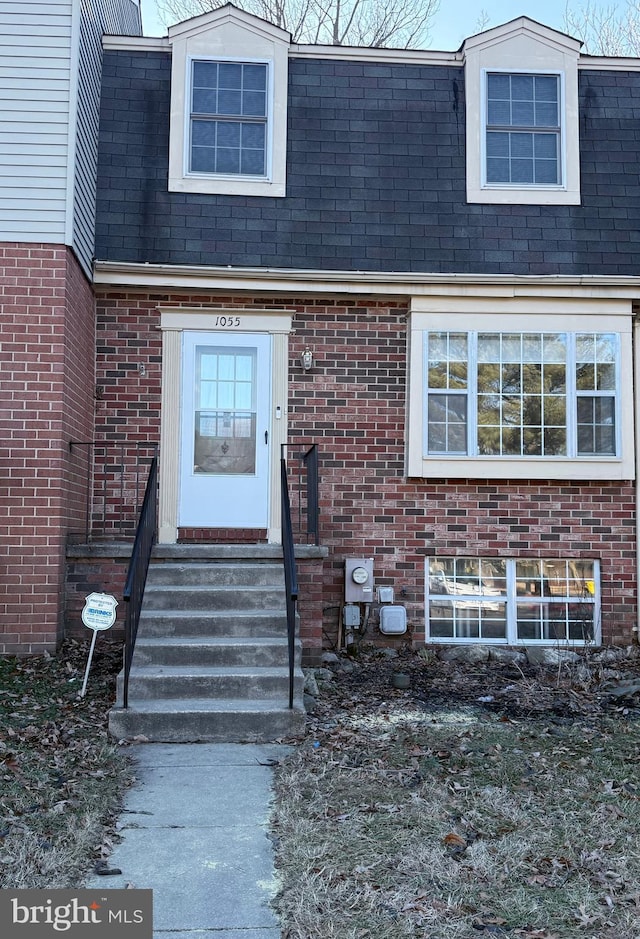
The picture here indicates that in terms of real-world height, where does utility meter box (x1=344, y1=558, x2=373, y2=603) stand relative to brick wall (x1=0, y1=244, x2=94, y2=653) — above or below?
below

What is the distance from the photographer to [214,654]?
6.07 meters

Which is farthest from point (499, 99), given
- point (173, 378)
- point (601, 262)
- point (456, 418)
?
point (173, 378)

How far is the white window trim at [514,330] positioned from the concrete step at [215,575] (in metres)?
2.00

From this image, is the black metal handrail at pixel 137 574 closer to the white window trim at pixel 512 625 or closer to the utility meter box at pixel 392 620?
the utility meter box at pixel 392 620

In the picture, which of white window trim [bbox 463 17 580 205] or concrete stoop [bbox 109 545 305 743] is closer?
concrete stoop [bbox 109 545 305 743]

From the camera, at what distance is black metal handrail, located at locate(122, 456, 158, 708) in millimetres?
5441

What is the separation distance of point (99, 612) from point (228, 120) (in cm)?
526

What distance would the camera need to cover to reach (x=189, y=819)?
404 centimetres

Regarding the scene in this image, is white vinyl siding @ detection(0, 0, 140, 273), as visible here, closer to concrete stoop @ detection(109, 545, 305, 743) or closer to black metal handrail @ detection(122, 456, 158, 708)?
black metal handrail @ detection(122, 456, 158, 708)

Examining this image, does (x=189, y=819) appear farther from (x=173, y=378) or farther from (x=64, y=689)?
(x=173, y=378)

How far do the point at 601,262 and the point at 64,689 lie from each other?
6407 mm

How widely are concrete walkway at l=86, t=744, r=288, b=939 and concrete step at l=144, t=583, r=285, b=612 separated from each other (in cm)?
163

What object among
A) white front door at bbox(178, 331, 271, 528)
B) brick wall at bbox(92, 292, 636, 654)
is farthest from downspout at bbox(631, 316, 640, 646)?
white front door at bbox(178, 331, 271, 528)

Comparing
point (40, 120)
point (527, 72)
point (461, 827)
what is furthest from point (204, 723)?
point (527, 72)
